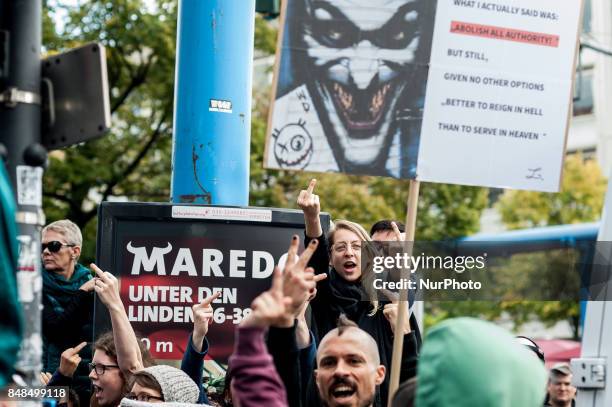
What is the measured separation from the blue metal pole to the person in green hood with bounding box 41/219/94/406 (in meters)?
0.67

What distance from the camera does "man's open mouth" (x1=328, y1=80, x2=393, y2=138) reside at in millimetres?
6539

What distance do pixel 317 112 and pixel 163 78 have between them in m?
18.9

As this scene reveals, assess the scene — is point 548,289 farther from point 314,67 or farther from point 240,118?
point 240,118

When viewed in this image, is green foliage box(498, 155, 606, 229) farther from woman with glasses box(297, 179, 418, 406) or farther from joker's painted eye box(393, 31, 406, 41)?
woman with glasses box(297, 179, 418, 406)

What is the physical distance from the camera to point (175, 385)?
18.7 ft

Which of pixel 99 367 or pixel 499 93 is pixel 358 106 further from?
pixel 99 367

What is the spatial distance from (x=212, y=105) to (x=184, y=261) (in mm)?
1183

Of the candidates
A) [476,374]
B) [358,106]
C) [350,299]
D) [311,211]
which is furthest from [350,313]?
[476,374]

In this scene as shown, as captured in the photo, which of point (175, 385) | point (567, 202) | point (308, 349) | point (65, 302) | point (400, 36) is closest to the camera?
point (308, 349)

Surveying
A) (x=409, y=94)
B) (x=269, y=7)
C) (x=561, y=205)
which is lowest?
(x=561, y=205)

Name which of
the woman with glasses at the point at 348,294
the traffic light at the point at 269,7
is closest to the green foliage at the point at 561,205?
the traffic light at the point at 269,7

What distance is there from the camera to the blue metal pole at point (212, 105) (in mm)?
7344

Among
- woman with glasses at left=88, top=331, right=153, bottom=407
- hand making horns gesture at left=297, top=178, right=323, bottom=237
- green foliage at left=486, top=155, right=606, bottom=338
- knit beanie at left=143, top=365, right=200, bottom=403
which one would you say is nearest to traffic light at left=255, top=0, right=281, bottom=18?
hand making horns gesture at left=297, top=178, right=323, bottom=237

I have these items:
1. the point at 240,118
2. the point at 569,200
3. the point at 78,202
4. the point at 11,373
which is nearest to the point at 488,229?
the point at 569,200
